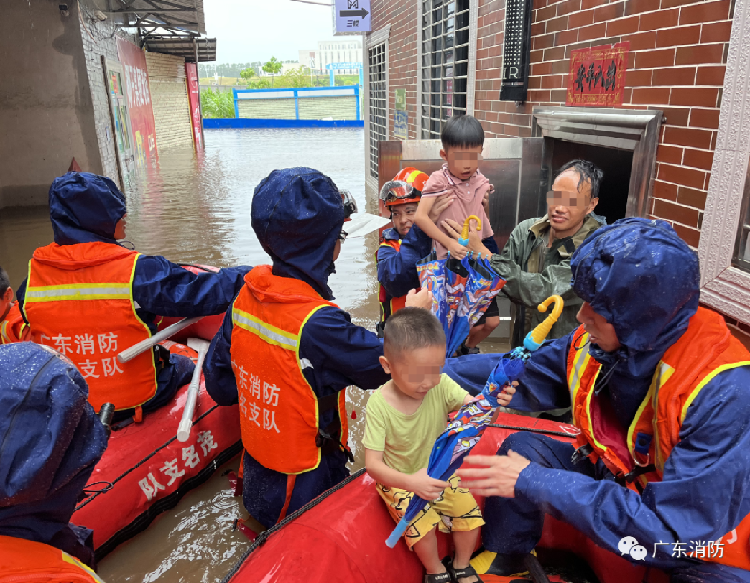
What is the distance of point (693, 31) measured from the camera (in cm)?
250

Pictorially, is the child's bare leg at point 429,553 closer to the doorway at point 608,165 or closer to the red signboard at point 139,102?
the doorway at point 608,165

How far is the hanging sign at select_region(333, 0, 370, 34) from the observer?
11.0 meters

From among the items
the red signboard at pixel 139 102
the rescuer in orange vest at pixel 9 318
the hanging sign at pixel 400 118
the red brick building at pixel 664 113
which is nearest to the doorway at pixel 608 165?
the red brick building at pixel 664 113

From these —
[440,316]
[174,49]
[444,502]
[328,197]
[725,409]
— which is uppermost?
[174,49]

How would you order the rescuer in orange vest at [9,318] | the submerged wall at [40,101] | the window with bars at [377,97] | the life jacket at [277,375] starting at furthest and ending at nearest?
1. the window with bars at [377,97]
2. the submerged wall at [40,101]
3. the rescuer in orange vest at [9,318]
4. the life jacket at [277,375]

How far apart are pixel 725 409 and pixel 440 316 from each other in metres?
1.33

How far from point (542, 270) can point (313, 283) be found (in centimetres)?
131

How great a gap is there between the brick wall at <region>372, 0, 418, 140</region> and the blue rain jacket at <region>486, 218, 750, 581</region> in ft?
24.6

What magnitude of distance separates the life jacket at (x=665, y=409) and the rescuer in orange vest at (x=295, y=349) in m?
0.75

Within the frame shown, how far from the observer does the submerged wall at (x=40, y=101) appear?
29.7ft

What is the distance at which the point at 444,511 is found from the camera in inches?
70.9

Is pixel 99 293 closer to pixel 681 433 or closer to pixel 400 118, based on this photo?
pixel 681 433

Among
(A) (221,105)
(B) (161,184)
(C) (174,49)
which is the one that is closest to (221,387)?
(B) (161,184)

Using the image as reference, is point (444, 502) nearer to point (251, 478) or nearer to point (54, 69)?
point (251, 478)
